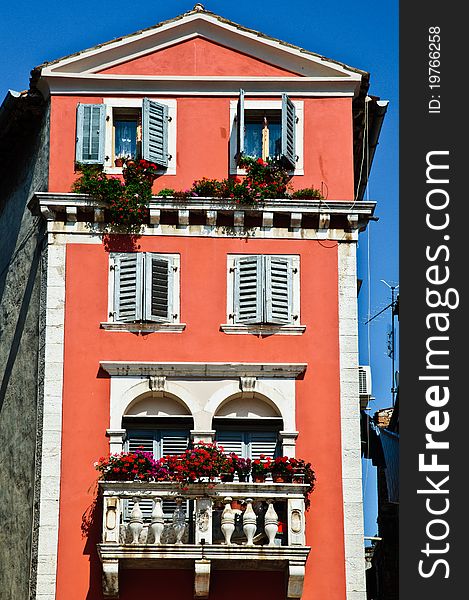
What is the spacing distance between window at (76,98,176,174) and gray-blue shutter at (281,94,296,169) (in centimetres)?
226

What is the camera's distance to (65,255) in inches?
1179

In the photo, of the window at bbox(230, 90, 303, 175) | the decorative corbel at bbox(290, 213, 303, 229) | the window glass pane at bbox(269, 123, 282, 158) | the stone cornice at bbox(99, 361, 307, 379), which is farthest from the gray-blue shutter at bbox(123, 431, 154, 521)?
the window glass pane at bbox(269, 123, 282, 158)

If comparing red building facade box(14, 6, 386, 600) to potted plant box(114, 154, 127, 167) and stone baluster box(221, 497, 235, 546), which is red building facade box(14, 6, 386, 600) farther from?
stone baluster box(221, 497, 235, 546)

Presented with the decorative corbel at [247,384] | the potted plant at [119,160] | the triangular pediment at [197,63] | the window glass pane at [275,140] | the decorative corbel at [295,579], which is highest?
the triangular pediment at [197,63]

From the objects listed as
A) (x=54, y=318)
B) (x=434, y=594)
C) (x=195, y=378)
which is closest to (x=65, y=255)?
(x=54, y=318)

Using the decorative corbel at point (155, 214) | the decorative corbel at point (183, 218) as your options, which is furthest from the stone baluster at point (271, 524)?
the decorative corbel at point (155, 214)

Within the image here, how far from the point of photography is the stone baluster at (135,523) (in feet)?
89.4

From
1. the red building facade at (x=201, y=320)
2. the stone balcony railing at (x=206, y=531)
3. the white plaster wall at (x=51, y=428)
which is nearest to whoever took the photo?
the stone balcony railing at (x=206, y=531)

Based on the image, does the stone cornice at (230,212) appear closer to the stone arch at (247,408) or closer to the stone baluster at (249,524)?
the stone arch at (247,408)

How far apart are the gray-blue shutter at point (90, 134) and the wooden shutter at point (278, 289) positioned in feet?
13.3

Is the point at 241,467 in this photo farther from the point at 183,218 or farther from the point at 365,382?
the point at 183,218

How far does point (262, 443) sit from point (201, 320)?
2673 millimetres

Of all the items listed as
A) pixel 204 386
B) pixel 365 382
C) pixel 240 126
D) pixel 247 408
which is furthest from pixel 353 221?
pixel 204 386

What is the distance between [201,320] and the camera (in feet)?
97.1
